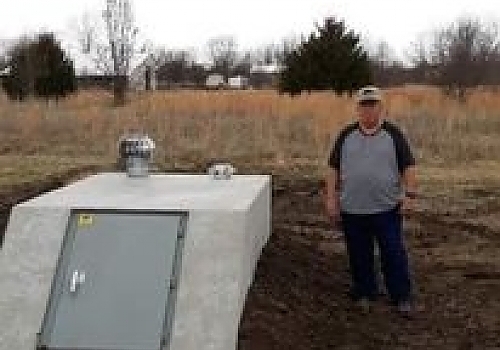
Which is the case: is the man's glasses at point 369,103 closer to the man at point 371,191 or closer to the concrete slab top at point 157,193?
the man at point 371,191

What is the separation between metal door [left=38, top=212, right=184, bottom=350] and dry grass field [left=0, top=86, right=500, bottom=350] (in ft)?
1.77

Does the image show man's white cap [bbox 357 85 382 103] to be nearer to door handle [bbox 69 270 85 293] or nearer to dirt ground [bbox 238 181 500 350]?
dirt ground [bbox 238 181 500 350]

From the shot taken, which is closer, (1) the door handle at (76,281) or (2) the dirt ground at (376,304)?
(1) the door handle at (76,281)

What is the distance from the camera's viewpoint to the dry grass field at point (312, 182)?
5.98 meters

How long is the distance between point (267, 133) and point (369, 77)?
566 inches

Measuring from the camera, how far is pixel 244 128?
1816cm

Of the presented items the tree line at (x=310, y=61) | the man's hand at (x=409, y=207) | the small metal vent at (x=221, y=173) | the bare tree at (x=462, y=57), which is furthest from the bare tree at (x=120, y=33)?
the small metal vent at (x=221, y=173)

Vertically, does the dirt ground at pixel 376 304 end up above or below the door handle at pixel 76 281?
below

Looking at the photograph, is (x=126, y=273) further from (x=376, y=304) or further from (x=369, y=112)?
(x=376, y=304)

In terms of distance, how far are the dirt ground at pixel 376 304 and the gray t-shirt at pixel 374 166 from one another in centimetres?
69

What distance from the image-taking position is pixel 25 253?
5.53m

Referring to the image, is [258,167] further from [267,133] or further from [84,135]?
[84,135]

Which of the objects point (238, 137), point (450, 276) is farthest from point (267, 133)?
point (450, 276)

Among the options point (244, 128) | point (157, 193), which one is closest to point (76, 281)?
point (157, 193)
